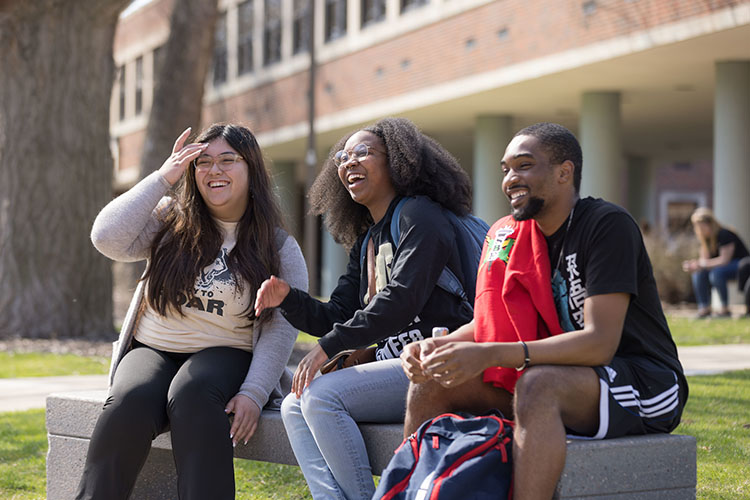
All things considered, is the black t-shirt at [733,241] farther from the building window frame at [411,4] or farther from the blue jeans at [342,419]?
the blue jeans at [342,419]

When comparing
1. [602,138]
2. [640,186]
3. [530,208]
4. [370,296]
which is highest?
Answer: [602,138]

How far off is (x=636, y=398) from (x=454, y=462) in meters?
0.63

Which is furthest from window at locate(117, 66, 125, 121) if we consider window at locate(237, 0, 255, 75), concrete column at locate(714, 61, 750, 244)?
concrete column at locate(714, 61, 750, 244)

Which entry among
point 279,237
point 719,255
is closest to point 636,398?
point 279,237

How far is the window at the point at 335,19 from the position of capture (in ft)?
80.4

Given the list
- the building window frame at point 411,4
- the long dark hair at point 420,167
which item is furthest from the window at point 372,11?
the long dark hair at point 420,167

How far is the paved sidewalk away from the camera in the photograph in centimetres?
770

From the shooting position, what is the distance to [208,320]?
4211mm

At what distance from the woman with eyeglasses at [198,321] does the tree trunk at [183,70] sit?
13.8m

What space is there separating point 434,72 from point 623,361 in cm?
1752

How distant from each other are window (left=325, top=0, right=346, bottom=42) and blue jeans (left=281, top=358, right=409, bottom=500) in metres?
21.3

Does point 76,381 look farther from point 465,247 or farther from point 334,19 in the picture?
point 334,19

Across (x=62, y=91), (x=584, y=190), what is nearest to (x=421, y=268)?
(x=62, y=91)

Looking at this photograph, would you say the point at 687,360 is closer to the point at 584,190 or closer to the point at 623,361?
the point at 623,361
